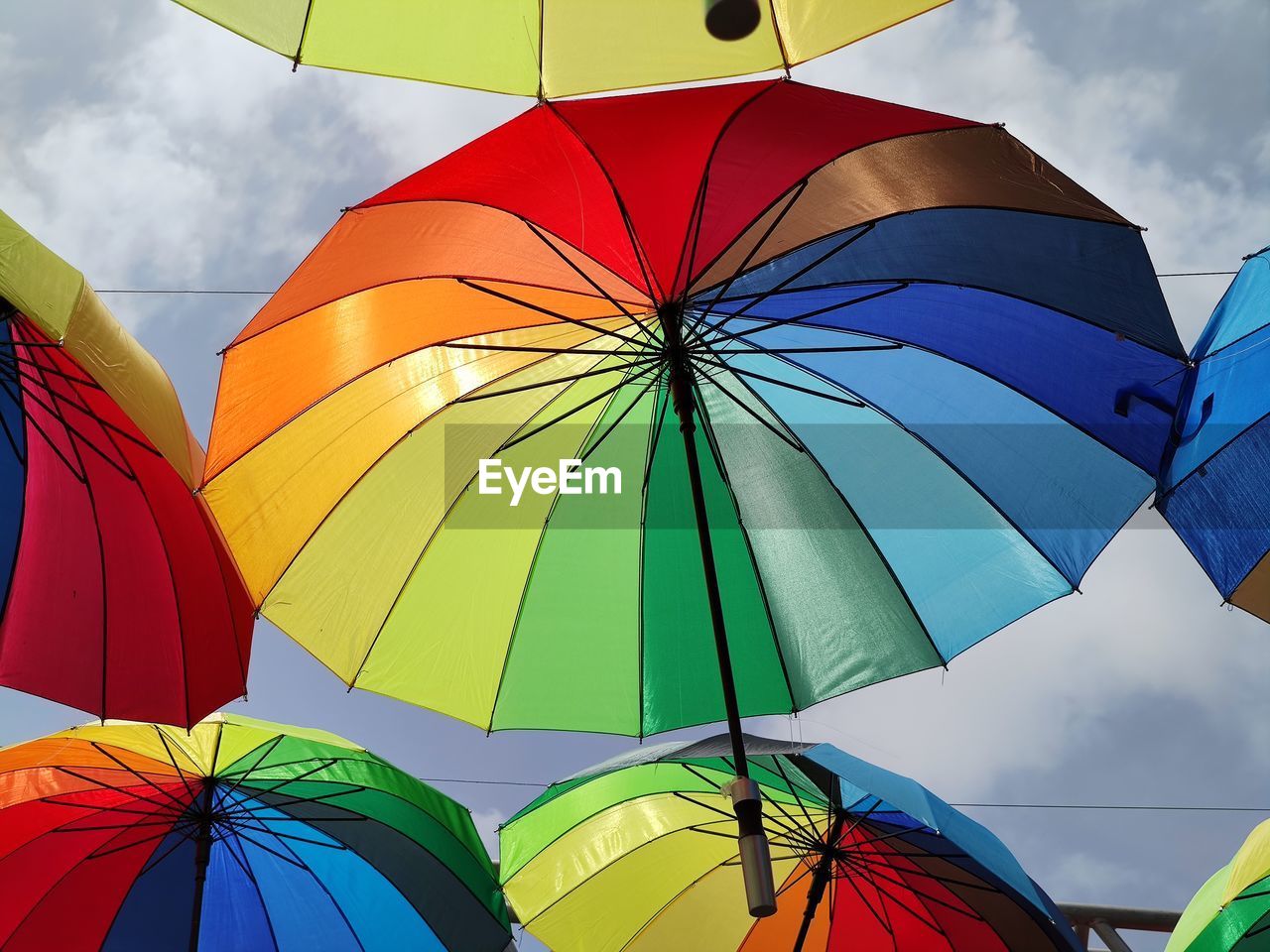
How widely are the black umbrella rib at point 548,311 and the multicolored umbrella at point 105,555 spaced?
1.21 metres

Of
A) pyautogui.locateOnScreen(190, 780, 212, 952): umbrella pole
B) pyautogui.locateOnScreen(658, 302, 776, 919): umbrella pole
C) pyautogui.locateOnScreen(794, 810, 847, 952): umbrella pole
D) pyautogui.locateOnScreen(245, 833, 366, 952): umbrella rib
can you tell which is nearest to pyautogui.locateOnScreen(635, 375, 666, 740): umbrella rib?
pyautogui.locateOnScreen(658, 302, 776, 919): umbrella pole

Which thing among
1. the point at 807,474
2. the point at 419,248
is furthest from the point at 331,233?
the point at 807,474

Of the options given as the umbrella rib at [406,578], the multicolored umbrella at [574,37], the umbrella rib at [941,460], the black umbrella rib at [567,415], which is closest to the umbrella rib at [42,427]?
the umbrella rib at [406,578]

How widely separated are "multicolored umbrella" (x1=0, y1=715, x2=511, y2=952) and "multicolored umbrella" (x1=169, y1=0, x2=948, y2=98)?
3376mm

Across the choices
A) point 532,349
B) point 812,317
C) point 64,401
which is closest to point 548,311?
point 532,349

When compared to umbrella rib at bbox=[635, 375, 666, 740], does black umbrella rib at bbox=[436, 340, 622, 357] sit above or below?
above

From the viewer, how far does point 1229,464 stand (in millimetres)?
4484

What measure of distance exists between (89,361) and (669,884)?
3.79 metres

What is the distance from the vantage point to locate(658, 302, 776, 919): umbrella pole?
3297mm

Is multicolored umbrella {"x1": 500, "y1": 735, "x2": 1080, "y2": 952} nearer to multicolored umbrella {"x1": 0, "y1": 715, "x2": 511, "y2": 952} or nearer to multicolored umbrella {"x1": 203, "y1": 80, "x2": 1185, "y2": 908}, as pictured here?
multicolored umbrella {"x1": 0, "y1": 715, "x2": 511, "y2": 952}

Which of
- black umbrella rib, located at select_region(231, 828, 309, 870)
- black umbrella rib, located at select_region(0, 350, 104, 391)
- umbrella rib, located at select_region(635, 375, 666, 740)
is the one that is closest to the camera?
black umbrella rib, located at select_region(0, 350, 104, 391)

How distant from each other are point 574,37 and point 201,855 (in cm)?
425

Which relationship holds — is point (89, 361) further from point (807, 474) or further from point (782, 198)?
point (807, 474)

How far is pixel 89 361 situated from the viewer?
373 cm
